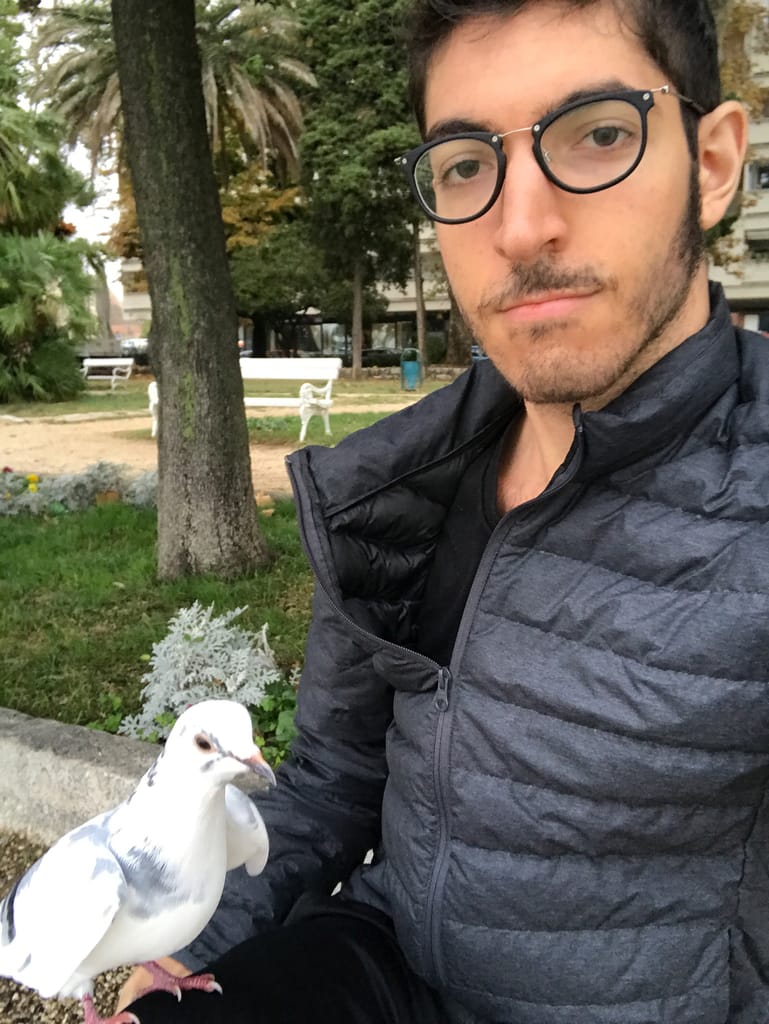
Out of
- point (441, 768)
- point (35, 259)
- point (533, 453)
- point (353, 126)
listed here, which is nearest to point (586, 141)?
point (533, 453)

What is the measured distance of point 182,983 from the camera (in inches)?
51.9

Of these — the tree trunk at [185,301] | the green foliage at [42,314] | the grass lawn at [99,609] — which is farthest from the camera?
the green foliage at [42,314]

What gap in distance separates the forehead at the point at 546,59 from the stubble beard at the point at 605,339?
18 centimetres

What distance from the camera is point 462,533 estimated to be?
63.7 inches

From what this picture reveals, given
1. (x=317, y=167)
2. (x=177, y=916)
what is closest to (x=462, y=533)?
(x=177, y=916)

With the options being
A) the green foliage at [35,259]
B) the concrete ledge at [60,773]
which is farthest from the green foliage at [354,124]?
the concrete ledge at [60,773]

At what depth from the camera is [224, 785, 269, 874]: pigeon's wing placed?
1.40 m

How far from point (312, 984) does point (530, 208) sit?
1.15m

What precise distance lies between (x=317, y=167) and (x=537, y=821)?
78.6 ft

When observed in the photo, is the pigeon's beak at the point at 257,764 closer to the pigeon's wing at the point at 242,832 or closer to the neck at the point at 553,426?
the pigeon's wing at the point at 242,832

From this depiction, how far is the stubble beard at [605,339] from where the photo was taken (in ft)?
3.91

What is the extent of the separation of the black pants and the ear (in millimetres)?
1205

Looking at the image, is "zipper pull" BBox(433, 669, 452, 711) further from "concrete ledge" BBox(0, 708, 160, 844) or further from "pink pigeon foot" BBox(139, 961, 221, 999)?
"concrete ledge" BBox(0, 708, 160, 844)

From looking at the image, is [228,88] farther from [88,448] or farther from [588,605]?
[588,605]
